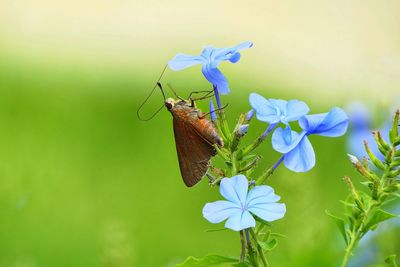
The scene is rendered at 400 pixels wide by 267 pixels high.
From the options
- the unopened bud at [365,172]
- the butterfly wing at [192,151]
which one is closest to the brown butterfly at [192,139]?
the butterfly wing at [192,151]

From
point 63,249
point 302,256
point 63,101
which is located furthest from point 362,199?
point 63,101

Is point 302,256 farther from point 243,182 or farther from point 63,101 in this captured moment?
point 63,101

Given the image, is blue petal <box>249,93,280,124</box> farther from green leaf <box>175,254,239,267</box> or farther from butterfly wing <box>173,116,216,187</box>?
green leaf <box>175,254,239,267</box>

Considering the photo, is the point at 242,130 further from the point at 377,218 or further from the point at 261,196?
the point at 377,218

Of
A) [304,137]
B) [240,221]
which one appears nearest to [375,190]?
[304,137]

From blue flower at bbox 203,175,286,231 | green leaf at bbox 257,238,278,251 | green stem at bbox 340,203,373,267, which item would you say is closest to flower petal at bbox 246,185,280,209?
blue flower at bbox 203,175,286,231
